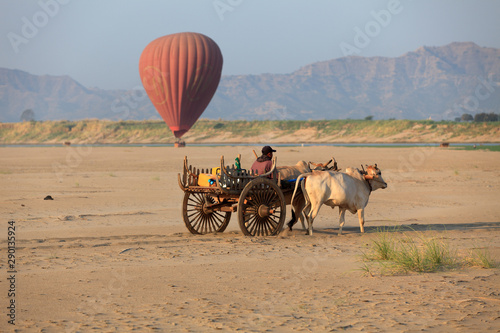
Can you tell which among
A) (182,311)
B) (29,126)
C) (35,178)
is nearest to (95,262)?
(182,311)

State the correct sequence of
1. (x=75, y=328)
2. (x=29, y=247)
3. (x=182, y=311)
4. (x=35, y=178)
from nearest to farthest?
(x=75, y=328) → (x=182, y=311) → (x=29, y=247) → (x=35, y=178)

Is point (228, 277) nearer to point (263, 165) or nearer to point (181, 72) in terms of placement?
point (263, 165)

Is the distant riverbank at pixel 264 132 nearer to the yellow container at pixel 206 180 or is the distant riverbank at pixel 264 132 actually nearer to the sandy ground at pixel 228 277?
the sandy ground at pixel 228 277

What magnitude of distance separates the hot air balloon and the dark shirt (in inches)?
2085

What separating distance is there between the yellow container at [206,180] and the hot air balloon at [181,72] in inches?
2086

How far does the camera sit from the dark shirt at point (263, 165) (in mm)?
12195

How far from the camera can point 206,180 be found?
12.1 meters

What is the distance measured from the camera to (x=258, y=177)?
11719 mm

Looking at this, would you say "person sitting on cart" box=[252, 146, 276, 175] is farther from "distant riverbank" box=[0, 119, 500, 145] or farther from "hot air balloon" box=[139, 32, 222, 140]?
"distant riverbank" box=[0, 119, 500, 145]

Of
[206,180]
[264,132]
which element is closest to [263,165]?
[206,180]

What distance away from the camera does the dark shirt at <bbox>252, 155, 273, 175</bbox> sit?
40.0 feet

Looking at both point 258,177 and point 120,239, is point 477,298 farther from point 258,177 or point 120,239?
point 120,239

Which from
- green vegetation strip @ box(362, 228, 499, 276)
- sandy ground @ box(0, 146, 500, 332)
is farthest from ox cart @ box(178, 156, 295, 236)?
Result: green vegetation strip @ box(362, 228, 499, 276)

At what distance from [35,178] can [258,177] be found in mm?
18375
